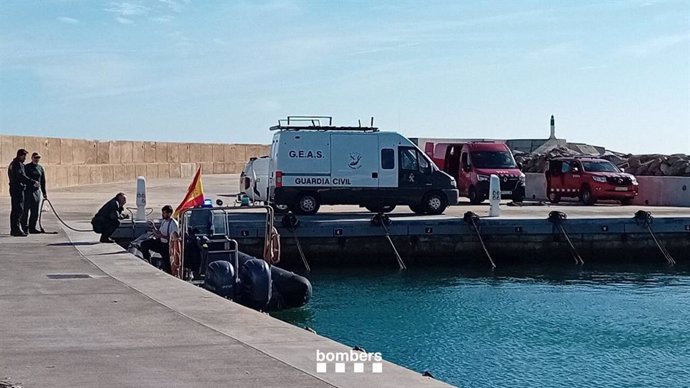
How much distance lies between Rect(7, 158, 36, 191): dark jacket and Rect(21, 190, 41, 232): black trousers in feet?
0.59

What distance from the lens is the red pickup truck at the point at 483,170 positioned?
33.4 m

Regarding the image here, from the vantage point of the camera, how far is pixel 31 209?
69.4ft

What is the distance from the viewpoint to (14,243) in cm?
1958

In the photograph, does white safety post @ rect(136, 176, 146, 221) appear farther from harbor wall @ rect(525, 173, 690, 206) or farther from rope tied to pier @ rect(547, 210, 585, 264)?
harbor wall @ rect(525, 173, 690, 206)

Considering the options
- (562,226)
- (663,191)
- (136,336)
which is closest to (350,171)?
(562,226)

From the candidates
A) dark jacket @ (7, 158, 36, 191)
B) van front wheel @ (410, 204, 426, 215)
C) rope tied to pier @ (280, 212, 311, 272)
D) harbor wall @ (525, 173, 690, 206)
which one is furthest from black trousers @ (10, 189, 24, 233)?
harbor wall @ (525, 173, 690, 206)

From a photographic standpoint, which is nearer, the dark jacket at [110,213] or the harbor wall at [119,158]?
the dark jacket at [110,213]

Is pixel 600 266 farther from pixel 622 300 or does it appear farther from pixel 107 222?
pixel 107 222

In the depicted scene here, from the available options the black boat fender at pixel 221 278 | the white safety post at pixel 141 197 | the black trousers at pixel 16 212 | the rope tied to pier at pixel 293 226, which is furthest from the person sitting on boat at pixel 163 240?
the rope tied to pier at pixel 293 226

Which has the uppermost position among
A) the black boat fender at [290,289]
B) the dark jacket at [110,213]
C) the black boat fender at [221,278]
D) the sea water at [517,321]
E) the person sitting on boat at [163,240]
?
the dark jacket at [110,213]

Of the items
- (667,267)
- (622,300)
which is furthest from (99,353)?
(667,267)

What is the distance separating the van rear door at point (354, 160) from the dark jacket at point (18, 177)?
862 cm

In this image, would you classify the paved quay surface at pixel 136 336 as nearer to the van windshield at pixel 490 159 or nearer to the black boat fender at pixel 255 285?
the black boat fender at pixel 255 285

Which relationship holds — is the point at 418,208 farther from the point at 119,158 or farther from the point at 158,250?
the point at 119,158
